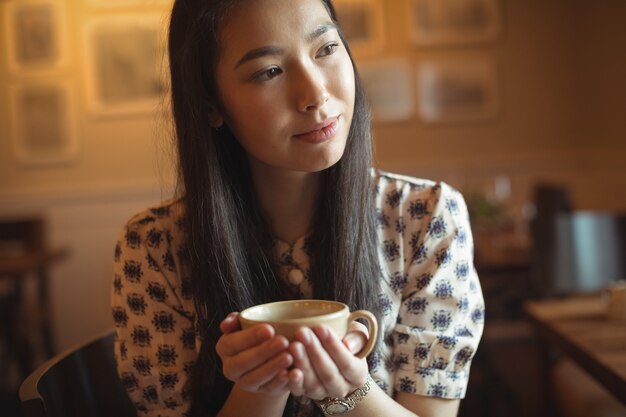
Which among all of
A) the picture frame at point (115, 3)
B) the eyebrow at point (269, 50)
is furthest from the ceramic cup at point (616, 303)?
the picture frame at point (115, 3)

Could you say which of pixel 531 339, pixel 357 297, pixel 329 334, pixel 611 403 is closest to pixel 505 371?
pixel 531 339

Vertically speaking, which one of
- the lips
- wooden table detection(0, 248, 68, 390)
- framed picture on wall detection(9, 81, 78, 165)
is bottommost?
wooden table detection(0, 248, 68, 390)

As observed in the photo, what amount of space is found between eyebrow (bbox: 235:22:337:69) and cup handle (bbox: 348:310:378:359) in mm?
486

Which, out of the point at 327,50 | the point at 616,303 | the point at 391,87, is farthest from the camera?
the point at 391,87

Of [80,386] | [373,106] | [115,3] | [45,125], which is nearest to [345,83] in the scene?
[80,386]

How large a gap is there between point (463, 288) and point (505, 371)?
10.6 feet

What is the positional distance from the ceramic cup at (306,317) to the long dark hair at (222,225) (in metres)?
0.30

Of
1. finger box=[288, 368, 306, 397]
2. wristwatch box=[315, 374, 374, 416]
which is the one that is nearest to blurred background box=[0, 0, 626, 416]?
wristwatch box=[315, 374, 374, 416]

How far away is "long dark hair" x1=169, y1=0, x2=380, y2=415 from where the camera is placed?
1350 millimetres

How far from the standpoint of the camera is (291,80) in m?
1.25

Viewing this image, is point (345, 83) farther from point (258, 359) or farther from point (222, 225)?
point (258, 359)

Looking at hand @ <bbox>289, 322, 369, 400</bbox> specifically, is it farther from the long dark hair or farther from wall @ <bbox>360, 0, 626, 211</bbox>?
wall @ <bbox>360, 0, 626, 211</bbox>

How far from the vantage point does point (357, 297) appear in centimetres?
135

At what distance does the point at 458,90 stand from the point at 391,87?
51 cm
